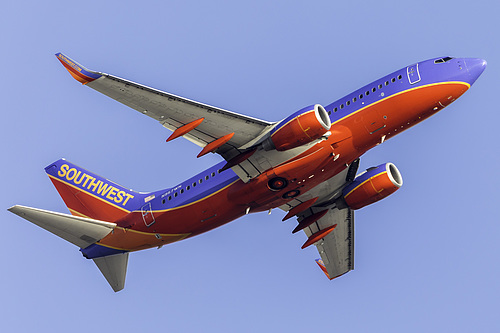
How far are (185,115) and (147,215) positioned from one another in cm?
930

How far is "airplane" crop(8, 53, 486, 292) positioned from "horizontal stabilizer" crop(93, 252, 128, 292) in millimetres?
70

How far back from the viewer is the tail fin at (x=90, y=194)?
171 feet

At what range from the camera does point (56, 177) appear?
5478 cm

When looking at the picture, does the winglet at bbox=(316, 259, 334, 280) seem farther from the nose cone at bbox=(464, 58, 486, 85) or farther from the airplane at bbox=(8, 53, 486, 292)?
the nose cone at bbox=(464, 58, 486, 85)

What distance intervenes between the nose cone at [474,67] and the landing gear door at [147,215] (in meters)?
21.7

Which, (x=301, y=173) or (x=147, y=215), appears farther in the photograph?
(x=147, y=215)

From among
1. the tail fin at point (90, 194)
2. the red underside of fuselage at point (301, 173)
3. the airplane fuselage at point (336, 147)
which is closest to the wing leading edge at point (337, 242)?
the airplane fuselage at point (336, 147)

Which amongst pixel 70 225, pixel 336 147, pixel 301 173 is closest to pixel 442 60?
pixel 336 147

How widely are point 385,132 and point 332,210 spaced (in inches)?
409

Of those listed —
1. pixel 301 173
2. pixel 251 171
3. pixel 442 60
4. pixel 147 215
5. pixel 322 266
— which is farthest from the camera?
pixel 322 266

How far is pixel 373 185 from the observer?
162ft

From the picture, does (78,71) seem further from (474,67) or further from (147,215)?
(474,67)

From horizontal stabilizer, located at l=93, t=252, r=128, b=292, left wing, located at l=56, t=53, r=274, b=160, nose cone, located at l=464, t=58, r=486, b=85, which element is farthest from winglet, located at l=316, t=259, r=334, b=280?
nose cone, located at l=464, t=58, r=486, b=85

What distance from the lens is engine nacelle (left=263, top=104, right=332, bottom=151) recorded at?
1660 inches
